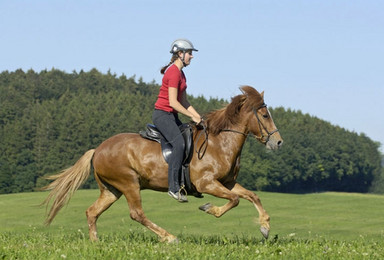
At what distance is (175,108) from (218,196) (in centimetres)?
168

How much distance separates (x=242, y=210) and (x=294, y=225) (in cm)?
1006

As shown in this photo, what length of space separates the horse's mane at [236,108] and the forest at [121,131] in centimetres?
9815

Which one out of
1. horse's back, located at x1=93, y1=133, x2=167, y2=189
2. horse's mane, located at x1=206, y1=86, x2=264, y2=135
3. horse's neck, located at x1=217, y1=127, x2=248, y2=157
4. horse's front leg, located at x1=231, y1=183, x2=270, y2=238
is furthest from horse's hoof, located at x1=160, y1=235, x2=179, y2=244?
horse's mane, located at x1=206, y1=86, x2=264, y2=135

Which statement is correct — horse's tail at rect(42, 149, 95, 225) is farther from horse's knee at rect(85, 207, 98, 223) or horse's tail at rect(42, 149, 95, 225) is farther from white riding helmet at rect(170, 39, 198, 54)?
white riding helmet at rect(170, 39, 198, 54)

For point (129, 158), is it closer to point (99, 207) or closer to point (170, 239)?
point (99, 207)

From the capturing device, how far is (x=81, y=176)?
1287cm

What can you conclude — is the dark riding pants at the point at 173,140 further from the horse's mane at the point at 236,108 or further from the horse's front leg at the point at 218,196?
the horse's mane at the point at 236,108

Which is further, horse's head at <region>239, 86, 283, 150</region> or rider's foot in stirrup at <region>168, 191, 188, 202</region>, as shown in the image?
horse's head at <region>239, 86, 283, 150</region>

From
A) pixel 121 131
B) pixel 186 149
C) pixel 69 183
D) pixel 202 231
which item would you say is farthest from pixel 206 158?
pixel 121 131

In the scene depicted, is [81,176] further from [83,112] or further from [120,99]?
[120,99]

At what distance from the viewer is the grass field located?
9141 mm

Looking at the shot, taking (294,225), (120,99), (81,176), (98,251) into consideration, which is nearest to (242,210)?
(294,225)

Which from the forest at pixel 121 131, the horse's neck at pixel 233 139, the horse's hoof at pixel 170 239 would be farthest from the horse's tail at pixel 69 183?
the forest at pixel 121 131

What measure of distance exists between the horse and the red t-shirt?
68 cm
